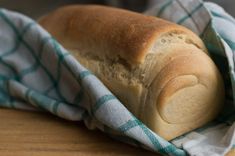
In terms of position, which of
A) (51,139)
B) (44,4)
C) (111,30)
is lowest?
(44,4)

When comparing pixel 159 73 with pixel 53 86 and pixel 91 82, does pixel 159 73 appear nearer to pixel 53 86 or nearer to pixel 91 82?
pixel 91 82

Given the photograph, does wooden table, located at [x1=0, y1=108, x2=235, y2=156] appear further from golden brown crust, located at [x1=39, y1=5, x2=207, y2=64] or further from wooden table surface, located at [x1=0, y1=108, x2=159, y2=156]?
golden brown crust, located at [x1=39, y1=5, x2=207, y2=64]

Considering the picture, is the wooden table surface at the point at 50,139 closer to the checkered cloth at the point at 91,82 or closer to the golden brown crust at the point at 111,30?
the checkered cloth at the point at 91,82

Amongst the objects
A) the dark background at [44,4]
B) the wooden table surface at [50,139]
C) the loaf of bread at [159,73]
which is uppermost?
the loaf of bread at [159,73]

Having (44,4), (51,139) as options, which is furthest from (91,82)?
(44,4)

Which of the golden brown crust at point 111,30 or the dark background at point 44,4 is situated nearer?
the golden brown crust at point 111,30

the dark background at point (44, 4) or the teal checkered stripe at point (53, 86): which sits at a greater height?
the teal checkered stripe at point (53, 86)

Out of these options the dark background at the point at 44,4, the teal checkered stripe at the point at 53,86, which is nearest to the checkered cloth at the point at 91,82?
the teal checkered stripe at the point at 53,86
